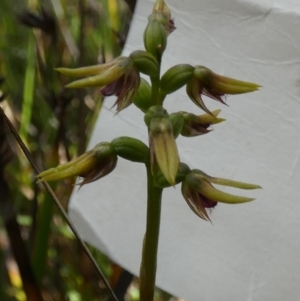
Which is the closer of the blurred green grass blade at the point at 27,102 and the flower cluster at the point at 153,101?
the flower cluster at the point at 153,101

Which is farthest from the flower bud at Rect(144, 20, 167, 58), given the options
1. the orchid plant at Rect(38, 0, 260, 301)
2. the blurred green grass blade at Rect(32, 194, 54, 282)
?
the blurred green grass blade at Rect(32, 194, 54, 282)

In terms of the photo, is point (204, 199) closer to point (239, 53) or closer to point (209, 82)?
point (209, 82)

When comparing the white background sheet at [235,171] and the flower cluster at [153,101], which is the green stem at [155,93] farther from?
the white background sheet at [235,171]

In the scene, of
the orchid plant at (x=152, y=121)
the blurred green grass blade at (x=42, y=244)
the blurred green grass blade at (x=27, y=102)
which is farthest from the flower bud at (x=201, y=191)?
the blurred green grass blade at (x=27, y=102)

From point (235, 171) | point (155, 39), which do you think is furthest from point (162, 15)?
point (235, 171)

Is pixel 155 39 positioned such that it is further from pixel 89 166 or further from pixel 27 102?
pixel 27 102

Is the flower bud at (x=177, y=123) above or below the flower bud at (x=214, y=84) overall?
below
